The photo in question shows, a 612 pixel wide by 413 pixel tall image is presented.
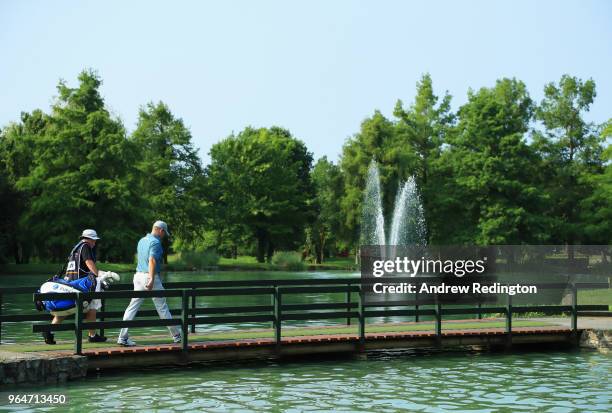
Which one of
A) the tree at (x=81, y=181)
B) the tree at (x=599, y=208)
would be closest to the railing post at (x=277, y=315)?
the tree at (x=599, y=208)

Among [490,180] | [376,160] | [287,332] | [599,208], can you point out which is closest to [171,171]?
[376,160]

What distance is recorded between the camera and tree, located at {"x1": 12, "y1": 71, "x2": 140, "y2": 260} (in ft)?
207

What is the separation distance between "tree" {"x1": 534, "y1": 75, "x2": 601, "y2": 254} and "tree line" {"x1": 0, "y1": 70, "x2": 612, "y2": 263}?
4.2 inches

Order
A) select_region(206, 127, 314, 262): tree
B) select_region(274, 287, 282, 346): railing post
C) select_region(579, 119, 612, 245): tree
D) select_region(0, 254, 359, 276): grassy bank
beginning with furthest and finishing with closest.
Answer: select_region(206, 127, 314, 262): tree
select_region(579, 119, 612, 245): tree
select_region(0, 254, 359, 276): grassy bank
select_region(274, 287, 282, 346): railing post

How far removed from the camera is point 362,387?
1473cm

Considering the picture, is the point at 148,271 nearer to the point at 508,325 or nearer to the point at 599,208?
the point at 508,325

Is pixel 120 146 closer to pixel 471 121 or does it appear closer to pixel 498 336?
pixel 471 121

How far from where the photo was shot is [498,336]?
19.4 meters

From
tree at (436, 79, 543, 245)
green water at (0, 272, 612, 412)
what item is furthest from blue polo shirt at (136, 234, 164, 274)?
tree at (436, 79, 543, 245)

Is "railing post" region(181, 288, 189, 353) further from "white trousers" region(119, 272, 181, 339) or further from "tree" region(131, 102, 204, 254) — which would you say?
"tree" region(131, 102, 204, 254)

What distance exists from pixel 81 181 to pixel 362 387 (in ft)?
174

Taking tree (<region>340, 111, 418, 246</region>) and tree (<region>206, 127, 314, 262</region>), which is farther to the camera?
tree (<region>206, 127, 314, 262</region>)

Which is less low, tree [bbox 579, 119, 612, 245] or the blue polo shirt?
tree [bbox 579, 119, 612, 245]

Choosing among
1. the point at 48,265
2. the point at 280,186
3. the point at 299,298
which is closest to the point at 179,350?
the point at 299,298
